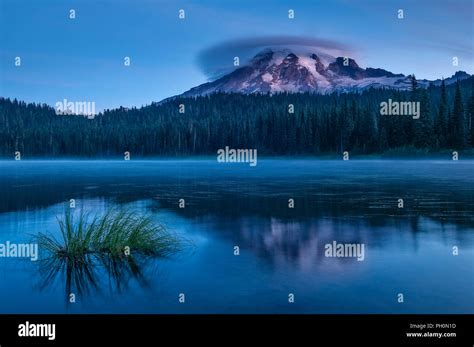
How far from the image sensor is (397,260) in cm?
1562

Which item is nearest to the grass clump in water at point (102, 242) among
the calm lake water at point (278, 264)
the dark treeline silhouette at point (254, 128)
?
the calm lake water at point (278, 264)

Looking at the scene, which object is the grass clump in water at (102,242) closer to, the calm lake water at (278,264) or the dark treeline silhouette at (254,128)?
the calm lake water at (278,264)

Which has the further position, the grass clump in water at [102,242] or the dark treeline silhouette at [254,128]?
Result: the dark treeline silhouette at [254,128]

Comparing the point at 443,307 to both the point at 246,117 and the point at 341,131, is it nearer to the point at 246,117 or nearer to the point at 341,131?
the point at 341,131

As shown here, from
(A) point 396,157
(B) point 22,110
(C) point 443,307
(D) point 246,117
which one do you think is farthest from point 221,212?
(B) point 22,110

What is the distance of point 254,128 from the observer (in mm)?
103188

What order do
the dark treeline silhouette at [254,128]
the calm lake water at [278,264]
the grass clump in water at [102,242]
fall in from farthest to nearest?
the dark treeline silhouette at [254,128], the grass clump in water at [102,242], the calm lake water at [278,264]

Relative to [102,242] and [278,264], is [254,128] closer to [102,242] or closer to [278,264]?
[278,264]

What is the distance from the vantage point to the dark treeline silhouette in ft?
250

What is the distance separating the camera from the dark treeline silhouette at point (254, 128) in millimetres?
76312

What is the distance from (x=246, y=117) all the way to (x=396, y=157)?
141ft

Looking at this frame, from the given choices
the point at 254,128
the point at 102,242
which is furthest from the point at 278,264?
the point at 254,128

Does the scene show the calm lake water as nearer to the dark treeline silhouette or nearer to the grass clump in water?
the grass clump in water

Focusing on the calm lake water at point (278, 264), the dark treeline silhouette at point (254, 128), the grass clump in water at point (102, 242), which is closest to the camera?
the calm lake water at point (278, 264)
